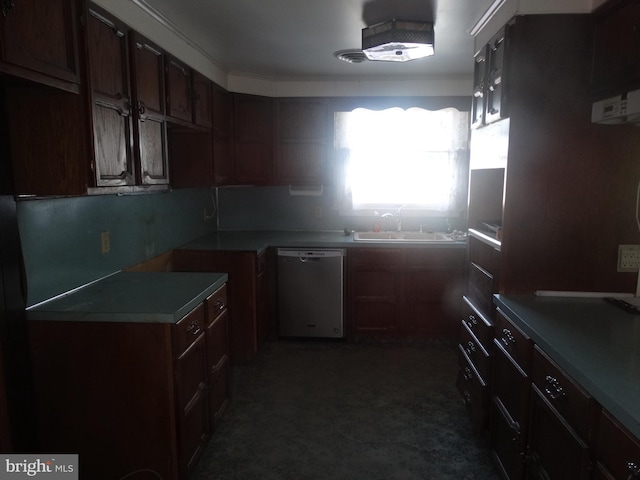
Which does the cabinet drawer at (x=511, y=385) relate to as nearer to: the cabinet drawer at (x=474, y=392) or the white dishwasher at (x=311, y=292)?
the cabinet drawer at (x=474, y=392)

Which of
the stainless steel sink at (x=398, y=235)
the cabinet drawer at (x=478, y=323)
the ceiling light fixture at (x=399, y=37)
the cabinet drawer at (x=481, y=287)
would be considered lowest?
the cabinet drawer at (x=478, y=323)

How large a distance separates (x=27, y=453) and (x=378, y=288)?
272cm

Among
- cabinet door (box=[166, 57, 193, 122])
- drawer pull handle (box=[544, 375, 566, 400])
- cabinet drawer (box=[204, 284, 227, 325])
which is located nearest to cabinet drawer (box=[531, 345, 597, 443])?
drawer pull handle (box=[544, 375, 566, 400])

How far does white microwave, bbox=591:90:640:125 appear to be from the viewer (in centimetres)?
166

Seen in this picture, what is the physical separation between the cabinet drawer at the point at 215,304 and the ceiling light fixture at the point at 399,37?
1.69 m

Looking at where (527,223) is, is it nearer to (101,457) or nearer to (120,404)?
(120,404)

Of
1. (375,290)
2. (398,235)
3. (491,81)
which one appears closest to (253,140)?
(398,235)

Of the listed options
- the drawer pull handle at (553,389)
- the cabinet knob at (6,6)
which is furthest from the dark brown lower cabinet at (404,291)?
the cabinet knob at (6,6)

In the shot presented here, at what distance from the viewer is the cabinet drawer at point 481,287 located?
2372mm

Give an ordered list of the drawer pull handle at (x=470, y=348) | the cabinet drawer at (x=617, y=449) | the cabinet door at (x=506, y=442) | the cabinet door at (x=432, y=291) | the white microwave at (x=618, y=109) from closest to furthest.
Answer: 1. the cabinet drawer at (x=617, y=449)
2. the white microwave at (x=618, y=109)
3. the cabinet door at (x=506, y=442)
4. the drawer pull handle at (x=470, y=348)
5. the cabinet door at (x=432, y=291)

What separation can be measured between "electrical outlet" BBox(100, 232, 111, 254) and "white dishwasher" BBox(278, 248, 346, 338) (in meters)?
1.59

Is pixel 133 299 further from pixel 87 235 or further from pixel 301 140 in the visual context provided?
pixel 301 140

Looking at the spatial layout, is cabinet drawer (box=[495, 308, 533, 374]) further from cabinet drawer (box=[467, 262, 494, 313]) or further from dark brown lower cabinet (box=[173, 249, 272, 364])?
dark brown lower cabinet (box=[173, 249, 272, 364])

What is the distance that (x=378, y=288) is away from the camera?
395cm
